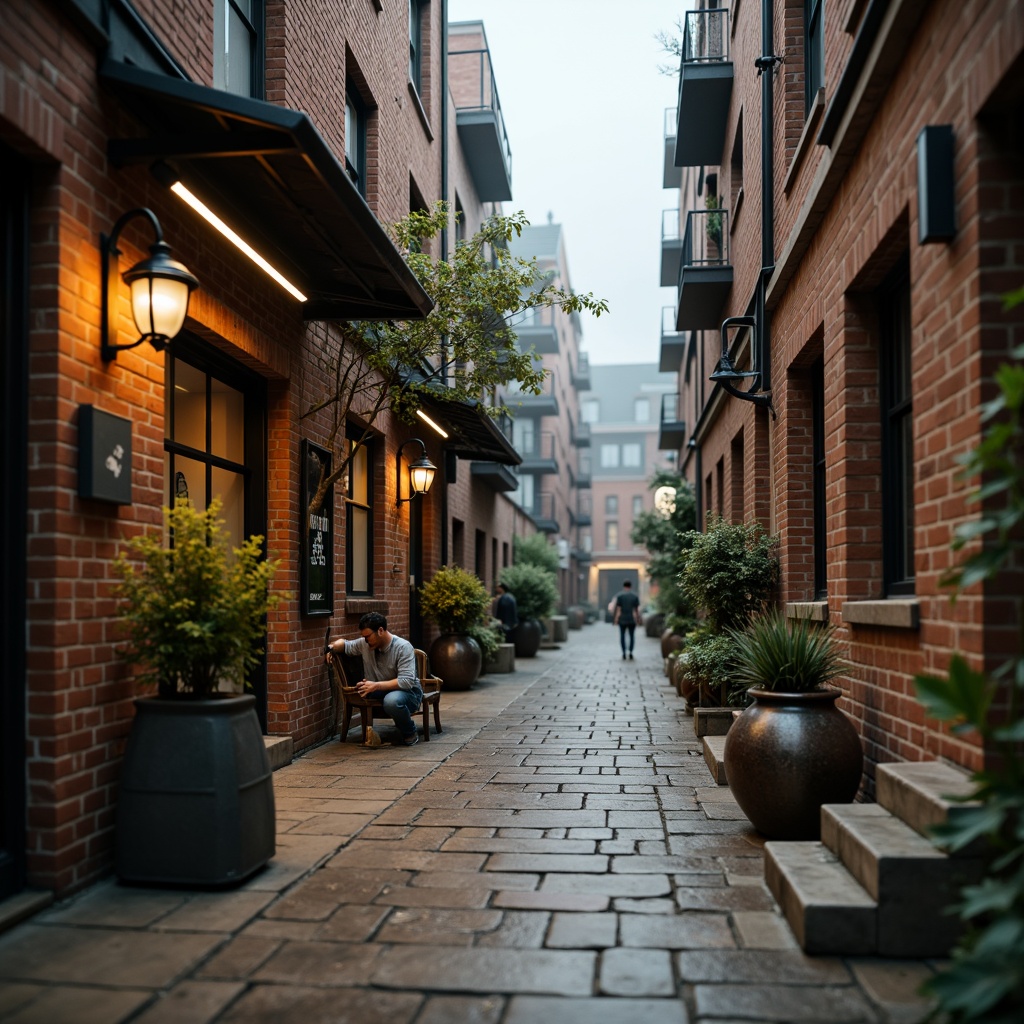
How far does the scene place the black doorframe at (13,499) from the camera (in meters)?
4.19

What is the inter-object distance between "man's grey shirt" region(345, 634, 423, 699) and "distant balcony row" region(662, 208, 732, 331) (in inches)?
244

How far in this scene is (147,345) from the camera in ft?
16.9

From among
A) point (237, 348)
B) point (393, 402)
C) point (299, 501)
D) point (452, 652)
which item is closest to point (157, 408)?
point (237, 348)

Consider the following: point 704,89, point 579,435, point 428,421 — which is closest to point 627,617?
point 428,421

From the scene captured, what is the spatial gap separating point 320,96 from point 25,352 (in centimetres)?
504

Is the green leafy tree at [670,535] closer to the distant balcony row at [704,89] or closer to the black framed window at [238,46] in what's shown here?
the distant balcony row at [704,89]

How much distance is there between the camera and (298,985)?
3434mm

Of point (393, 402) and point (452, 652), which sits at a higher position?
point (393, 402)

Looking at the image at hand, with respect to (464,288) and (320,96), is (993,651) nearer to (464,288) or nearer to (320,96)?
(464,288)

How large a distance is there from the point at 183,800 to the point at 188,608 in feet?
2.80

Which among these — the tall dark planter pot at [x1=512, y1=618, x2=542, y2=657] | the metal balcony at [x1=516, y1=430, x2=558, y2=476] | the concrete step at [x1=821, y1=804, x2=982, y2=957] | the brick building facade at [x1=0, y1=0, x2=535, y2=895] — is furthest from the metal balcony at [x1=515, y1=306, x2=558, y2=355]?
the concrete step at [x1=821, y1=804, x2=982, y2=957]

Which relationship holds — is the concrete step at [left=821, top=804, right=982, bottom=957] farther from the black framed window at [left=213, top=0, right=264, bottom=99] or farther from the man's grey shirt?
the black framed window at [left=213, top=0, right=264, bottom=99]

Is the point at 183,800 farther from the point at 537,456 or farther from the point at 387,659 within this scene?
the point at 537,456

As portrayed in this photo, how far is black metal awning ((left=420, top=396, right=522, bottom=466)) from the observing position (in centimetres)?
1225
